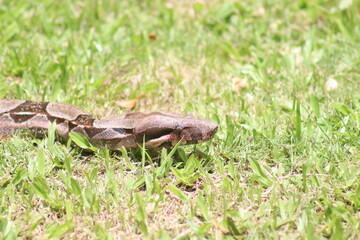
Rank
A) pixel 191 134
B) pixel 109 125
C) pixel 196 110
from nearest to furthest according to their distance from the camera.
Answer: pixel 191 134 → pixel 109 125 → pixel 196 110

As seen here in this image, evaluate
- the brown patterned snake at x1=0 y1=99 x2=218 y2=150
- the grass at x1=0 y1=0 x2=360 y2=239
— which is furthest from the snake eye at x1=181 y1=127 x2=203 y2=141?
the grass at x1=0 y1=0 x2=360 y2=239

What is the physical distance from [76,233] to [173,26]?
190 inches

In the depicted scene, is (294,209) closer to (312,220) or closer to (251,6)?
(312,220)

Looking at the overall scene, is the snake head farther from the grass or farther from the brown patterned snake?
the grass

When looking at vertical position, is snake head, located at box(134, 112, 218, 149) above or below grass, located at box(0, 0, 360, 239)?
above

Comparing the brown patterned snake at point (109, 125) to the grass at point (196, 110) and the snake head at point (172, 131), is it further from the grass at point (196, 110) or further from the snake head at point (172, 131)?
the grass at point (196, 110)

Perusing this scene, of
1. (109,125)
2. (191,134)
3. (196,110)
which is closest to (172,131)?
(191,134)

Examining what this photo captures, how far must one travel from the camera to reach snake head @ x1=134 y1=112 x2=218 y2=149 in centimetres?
465

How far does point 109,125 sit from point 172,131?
0.71 m

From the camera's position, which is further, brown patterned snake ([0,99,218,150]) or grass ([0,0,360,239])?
brown patterned snake ([0,99,218,150])

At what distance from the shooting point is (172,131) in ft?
15.4

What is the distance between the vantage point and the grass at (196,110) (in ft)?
13.1

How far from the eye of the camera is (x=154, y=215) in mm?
4059

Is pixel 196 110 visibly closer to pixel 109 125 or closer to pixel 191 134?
pixel 191 134
